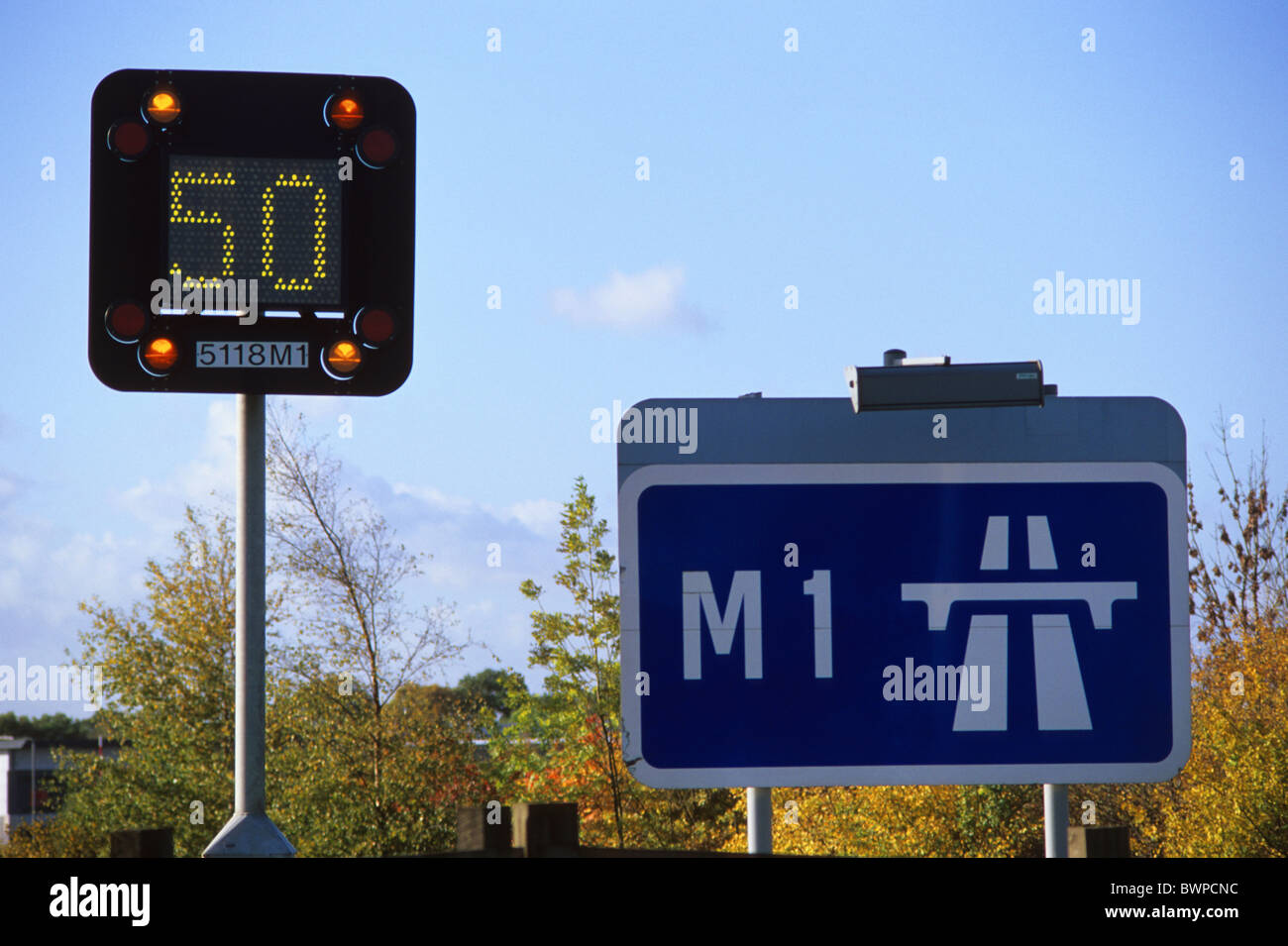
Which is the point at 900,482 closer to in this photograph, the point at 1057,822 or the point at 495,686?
the point at 1057,822

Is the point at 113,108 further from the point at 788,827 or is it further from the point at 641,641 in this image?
the point at 788,827

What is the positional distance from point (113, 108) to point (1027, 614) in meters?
2.33

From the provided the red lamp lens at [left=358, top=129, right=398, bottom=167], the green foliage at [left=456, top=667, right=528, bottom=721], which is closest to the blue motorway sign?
the red lamp lens at [left=358, top=129, right=398, bottom=167]

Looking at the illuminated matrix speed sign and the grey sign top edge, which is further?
the illuminated matrix speed sign

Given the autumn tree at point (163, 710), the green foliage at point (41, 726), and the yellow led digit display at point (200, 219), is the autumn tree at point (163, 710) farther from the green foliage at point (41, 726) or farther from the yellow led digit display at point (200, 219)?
the green foliage at point (41, 726)

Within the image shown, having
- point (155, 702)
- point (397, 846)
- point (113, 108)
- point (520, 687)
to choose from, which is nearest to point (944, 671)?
point (113, 108)

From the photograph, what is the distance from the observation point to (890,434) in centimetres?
241

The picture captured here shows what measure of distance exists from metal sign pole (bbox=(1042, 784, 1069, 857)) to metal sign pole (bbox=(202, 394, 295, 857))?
153 centimetres

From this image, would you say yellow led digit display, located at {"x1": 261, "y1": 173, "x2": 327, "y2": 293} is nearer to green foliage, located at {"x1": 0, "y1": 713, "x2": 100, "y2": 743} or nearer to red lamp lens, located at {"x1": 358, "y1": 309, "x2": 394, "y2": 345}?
red lamp lens, located at {"x1": 358, "y1": 309, "x2": 394, "y2": 345}

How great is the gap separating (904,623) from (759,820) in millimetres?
449

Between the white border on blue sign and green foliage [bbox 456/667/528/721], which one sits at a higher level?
the white border on blue sign

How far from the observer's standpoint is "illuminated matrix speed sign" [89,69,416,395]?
284 centimetres

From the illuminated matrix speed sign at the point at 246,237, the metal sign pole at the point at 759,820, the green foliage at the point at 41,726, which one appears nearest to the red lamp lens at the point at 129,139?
the illuminated matrix speed sign at the point at 246,237
